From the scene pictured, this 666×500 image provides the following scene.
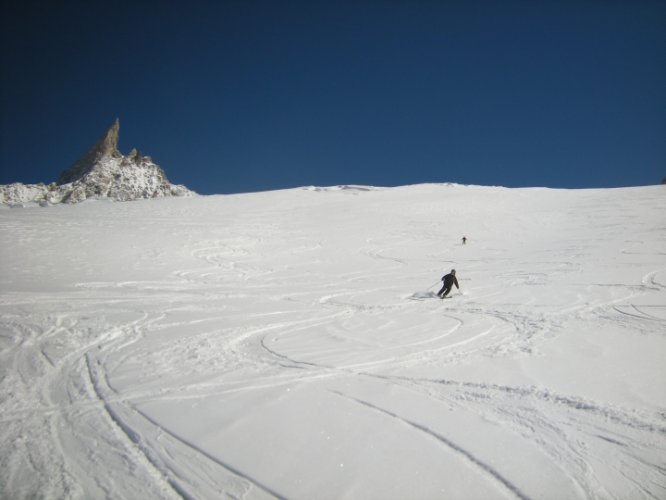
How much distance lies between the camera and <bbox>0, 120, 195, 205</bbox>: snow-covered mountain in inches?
6265

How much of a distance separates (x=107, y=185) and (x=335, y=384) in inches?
7735

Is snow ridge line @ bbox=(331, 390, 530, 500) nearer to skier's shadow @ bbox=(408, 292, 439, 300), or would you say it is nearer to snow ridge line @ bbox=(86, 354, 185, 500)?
snow ridge line @ bbox=(86, 354, 185, 500)

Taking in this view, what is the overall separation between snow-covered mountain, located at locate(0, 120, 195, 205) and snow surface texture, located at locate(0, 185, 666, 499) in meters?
167

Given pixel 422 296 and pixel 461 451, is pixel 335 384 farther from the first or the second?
pixel 422 296

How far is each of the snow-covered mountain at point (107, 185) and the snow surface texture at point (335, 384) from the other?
6593 inches

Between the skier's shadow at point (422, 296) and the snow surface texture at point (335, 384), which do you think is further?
the skier's shadow at point (422, 296)

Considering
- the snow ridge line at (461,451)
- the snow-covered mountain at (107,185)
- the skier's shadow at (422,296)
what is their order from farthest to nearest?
the snow-covered mountain at (107,185) → the skier's shadow at (422,296) → the snow ridge line at (461,451)

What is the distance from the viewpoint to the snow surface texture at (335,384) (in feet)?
11.4

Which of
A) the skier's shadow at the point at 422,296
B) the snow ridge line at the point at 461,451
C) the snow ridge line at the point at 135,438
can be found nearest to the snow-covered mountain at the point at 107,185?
the skier's shadow at the point at 422,296

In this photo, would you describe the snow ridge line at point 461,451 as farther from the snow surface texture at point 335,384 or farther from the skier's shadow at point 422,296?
the skier's shadow at point 422,296

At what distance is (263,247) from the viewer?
75.6 feet

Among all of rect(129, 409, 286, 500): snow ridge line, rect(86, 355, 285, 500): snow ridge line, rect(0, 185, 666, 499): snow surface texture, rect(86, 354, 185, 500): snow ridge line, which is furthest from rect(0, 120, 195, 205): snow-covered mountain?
rect(129, 409, 286, 500): snow ridge line

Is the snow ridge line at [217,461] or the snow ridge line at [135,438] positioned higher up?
the snow ridge line at [217,461]

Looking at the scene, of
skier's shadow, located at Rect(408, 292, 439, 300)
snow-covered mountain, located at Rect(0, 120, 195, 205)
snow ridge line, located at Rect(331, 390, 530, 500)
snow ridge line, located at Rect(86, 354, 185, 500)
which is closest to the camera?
snow ridge line, located at Rect(331, 390, 530, 500)
